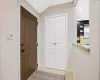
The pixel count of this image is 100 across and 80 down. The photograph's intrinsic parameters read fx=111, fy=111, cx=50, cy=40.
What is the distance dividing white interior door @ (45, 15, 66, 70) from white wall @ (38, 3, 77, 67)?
0.59 ft

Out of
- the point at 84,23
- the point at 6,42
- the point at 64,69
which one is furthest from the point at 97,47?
the point at 84,23

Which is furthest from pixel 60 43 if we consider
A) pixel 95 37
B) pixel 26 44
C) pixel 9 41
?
pixel 95 37

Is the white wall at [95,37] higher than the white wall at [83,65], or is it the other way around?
the white wall at [95,37]

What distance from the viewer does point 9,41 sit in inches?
88.1

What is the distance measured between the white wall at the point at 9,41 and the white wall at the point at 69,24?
211cm

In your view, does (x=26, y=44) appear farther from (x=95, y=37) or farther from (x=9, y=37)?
(x=95, y=37)

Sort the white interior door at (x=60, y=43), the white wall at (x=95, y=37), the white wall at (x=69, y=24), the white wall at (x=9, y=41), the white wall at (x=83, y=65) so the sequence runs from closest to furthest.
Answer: the white wall at (x=95, y=37)
the white wall at (x=83, y=65)
the white wall at (x=9, y=41)
the white wall at (x=69, y=24)
the white interior door at (x=60, y=43)

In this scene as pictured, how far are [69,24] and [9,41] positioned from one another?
8.10 ft

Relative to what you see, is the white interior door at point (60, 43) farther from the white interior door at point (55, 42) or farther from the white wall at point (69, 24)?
the white wall at point (69, 24)

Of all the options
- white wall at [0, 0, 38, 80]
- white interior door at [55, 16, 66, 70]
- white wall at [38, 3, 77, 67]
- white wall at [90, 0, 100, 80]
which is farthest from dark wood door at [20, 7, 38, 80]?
white wall at [90, 0, 100, 80]

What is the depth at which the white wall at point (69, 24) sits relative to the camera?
4.05 metres

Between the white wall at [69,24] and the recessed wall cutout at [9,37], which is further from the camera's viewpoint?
the white wall at [69,24]

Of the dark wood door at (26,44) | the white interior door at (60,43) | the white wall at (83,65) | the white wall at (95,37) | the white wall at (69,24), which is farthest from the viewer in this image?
the white interior door at (60,43)

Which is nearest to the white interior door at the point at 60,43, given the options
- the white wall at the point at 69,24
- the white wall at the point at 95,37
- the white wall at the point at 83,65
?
the white wall at the point at 69,24
